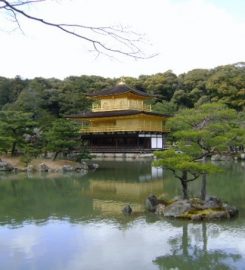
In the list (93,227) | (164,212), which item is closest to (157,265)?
(93,227)

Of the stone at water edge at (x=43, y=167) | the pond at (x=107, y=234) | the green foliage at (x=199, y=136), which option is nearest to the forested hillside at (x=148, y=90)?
the stone at water edge at (x=43, y=167)

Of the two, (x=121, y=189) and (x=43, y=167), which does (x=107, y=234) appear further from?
(x=43, y=167)

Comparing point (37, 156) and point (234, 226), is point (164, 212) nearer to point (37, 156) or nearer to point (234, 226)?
point (234, 226)

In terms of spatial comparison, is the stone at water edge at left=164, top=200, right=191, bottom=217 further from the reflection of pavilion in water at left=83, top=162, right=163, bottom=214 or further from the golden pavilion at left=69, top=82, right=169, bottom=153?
the golden pavilion at left=69, top=82, right=169, bottom=153

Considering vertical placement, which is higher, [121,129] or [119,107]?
[119,107]

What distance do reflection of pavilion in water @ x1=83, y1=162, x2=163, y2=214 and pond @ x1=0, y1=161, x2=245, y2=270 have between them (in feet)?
0.10

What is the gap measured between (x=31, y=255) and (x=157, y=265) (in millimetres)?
2199

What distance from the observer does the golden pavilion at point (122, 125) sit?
34.2 meters

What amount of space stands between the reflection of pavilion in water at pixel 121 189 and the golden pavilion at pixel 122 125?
13.3m

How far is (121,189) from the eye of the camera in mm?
15133

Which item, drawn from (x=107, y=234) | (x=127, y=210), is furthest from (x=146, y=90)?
(x=107, y=234)

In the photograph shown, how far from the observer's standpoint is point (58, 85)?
50.0 m

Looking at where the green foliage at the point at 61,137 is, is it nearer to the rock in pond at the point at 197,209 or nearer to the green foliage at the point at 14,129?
the green foliage at the point at 14,129

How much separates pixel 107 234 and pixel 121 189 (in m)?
6.41
